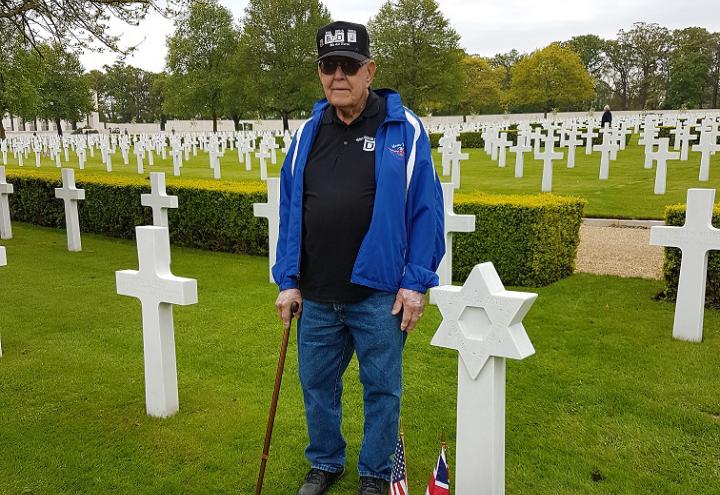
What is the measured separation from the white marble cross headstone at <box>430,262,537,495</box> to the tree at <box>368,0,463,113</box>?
42.3 meters

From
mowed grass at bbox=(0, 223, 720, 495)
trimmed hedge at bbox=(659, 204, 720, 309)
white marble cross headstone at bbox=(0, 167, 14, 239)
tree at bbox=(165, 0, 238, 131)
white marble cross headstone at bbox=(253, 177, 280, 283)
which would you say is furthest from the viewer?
tree at bbox=(165, 0, 238, 131)

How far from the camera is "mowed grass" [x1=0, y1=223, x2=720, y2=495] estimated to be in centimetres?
301

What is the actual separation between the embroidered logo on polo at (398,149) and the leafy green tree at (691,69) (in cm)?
5937

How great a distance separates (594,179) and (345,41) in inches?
543

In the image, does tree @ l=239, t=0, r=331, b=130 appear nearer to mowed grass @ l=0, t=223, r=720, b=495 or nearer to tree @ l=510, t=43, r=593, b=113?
tree @ l=510, t=43, r=593, b=113

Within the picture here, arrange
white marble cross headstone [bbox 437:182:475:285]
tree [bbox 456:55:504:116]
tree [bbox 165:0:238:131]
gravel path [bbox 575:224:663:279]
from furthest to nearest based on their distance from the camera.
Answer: tree [bbox 456:55:504:116], tree [bbox 165:0:238:131], gravel path [bbox 575:224:663:279], white marble cross headstone [bbox 437:182:475:285]

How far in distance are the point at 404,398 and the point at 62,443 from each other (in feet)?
6.23

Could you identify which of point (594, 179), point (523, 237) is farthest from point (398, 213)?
point (594, 179)

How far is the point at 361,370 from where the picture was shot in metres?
2.64

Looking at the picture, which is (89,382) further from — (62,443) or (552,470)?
(552,470)

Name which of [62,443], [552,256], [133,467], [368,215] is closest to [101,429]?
[62,443]

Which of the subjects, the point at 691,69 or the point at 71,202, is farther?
the point at 691,69

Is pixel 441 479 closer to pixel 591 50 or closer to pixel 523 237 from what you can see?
pixel 523 237

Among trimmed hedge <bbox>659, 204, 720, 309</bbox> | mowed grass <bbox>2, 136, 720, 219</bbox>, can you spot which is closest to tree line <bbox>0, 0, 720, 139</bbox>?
mowed grass <bbox>2, 136, 720, 219</bbox>
